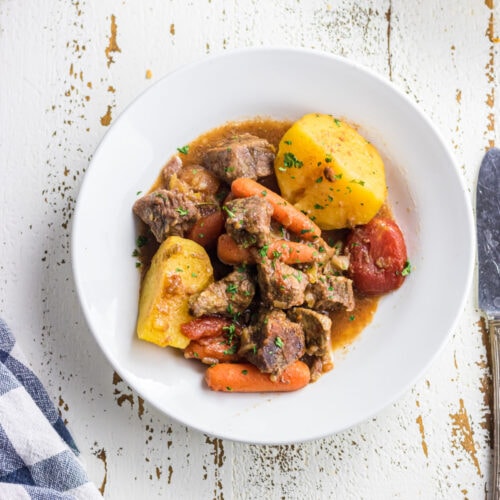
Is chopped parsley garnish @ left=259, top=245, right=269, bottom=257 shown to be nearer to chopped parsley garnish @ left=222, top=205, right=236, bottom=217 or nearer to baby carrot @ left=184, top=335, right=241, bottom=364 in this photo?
chopped parsley garnish @ left=222, top=205, right=236, bottom=217

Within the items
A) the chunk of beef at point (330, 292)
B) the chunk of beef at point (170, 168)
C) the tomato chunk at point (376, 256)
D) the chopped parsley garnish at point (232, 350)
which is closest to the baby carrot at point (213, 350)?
the chopped parsley garnish at point (232, 350)

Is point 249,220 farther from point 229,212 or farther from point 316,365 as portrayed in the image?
point 316,365

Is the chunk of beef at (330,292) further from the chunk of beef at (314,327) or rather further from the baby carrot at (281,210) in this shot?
the baby carrot at (281,210)

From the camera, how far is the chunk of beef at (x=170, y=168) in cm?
347

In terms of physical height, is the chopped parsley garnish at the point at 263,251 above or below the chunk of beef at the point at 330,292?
above

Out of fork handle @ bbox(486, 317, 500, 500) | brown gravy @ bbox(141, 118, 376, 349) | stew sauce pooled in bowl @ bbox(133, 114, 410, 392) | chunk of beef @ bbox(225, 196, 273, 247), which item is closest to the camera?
chunk of beef @ bbox(225, 196, 273, 247)

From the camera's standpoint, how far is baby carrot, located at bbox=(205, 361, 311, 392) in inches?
130

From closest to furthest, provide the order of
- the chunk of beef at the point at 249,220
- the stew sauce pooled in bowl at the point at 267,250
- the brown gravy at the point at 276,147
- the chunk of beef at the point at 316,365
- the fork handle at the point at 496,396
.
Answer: the chunk of beef at the point at 249,220 → the stew sauce pooled in bowl at the point at 267,250 → the chunk of beef at the point at 316,365 → the brown gravy at the point at 276,147 → the fork handle at the point at 496,396

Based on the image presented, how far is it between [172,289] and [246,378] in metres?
0.62

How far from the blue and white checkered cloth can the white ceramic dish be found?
1.74 ft

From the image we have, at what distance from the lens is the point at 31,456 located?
3.23m

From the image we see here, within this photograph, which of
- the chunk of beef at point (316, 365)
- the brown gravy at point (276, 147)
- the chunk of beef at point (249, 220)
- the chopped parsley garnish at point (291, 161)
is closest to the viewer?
the chunk of beef at point (249, 220)

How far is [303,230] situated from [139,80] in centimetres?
135

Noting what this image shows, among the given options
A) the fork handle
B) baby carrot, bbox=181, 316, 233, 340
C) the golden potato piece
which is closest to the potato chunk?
the golden potato piece
